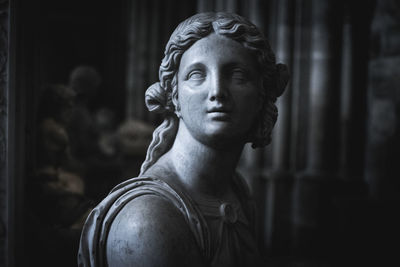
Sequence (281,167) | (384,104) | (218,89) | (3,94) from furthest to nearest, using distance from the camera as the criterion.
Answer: (281,167)
(384,104)
(3,94)
(218,89)

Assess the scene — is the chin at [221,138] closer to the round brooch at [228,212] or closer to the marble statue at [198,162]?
the marble statue at [198,162]

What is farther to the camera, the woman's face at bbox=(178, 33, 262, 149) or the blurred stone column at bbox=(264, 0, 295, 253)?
the blurred stone column at bbox=(264, 0, 295, 253)

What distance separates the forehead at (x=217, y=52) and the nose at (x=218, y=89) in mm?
78

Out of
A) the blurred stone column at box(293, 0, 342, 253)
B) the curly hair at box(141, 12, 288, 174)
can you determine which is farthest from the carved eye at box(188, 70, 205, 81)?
the blurred stone column at box(293, 0, 342, 253)

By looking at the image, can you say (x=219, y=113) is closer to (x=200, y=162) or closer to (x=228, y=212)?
(x=200, y=162)

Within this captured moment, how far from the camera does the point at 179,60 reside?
7.57ft

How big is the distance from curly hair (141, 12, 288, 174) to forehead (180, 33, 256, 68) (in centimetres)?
3

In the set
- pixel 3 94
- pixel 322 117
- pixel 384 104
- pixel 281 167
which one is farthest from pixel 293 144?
pixel 3 94

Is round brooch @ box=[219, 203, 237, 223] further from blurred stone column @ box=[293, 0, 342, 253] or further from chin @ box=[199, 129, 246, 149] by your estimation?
blurred stone column @ box=[293, 0, 342, 253]

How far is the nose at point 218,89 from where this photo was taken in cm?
214

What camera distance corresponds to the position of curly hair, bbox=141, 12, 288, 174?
224 cm

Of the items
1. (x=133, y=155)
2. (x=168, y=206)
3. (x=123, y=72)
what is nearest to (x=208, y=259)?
(x=168, y=206)

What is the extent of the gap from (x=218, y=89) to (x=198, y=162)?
1.31ft

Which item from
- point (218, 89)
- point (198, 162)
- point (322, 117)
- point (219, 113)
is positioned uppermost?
point (218, 89)
